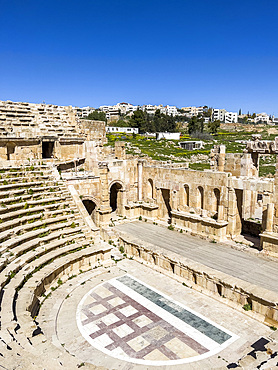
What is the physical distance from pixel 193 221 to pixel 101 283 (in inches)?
320

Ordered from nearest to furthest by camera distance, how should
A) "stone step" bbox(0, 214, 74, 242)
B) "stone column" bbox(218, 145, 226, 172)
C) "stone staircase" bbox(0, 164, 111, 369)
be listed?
"stone staircase" bbox(0, 164, 111, 369) < "stone step" bbox(0, 214, 74, 242) < "stone column" bbox(218, 145, 226, 172)

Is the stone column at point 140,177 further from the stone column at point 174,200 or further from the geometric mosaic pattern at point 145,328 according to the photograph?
the geometric mosaic pattern at point 145,328

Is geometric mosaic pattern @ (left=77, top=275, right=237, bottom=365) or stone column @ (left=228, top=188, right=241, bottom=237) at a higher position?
stone column @ (left=228, top=188, right=241, bottom=237)

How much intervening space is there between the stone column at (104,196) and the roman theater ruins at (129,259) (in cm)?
7

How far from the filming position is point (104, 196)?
20281 mm

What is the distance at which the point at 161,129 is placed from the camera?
84.7 m

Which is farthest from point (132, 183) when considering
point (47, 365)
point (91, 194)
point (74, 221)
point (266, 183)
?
point (47, 365)

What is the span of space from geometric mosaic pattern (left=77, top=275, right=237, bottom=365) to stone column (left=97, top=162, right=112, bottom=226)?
8493mm

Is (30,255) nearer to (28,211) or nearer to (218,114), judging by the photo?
(28,211)

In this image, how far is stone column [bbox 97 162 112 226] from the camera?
20.2 m

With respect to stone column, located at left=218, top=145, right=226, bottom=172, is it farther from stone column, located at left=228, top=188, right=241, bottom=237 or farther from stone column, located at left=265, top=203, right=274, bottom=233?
stone column, located at left=265, top=203, right=274, bottom=233

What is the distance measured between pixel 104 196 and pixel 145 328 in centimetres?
1165

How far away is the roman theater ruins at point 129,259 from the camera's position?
8523mm

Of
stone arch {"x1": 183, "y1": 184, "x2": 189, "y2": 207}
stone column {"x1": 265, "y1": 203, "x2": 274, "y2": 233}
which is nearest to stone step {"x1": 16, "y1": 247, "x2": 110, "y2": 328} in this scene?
stone arch {"x1": 183, "y1": 184, "x2": 189, "y2": 207}
